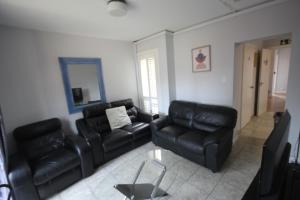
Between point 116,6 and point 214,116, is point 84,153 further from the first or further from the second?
point 214,116

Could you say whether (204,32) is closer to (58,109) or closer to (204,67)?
(204,67)

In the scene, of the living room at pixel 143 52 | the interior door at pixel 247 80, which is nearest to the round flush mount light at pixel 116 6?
the living room at pixel 143 52

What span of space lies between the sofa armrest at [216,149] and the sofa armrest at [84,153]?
180 centimetres

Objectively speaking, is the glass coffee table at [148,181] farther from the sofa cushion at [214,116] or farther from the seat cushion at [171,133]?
the sofa cushion at [214,116]

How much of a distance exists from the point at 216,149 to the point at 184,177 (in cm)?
63

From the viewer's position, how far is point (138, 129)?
10.3 feet

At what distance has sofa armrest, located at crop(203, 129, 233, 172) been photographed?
2135 millimetres

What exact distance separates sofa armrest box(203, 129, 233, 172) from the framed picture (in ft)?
4.70

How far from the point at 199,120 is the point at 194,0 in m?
1.99

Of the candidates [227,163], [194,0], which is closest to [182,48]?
[194,0]

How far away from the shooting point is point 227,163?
246cm

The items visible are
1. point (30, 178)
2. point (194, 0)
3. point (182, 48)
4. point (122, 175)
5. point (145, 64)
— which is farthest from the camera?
point (145, 64)

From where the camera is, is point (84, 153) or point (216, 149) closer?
point (216, 149)

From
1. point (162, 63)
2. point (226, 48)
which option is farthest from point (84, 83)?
point (226, 48)
